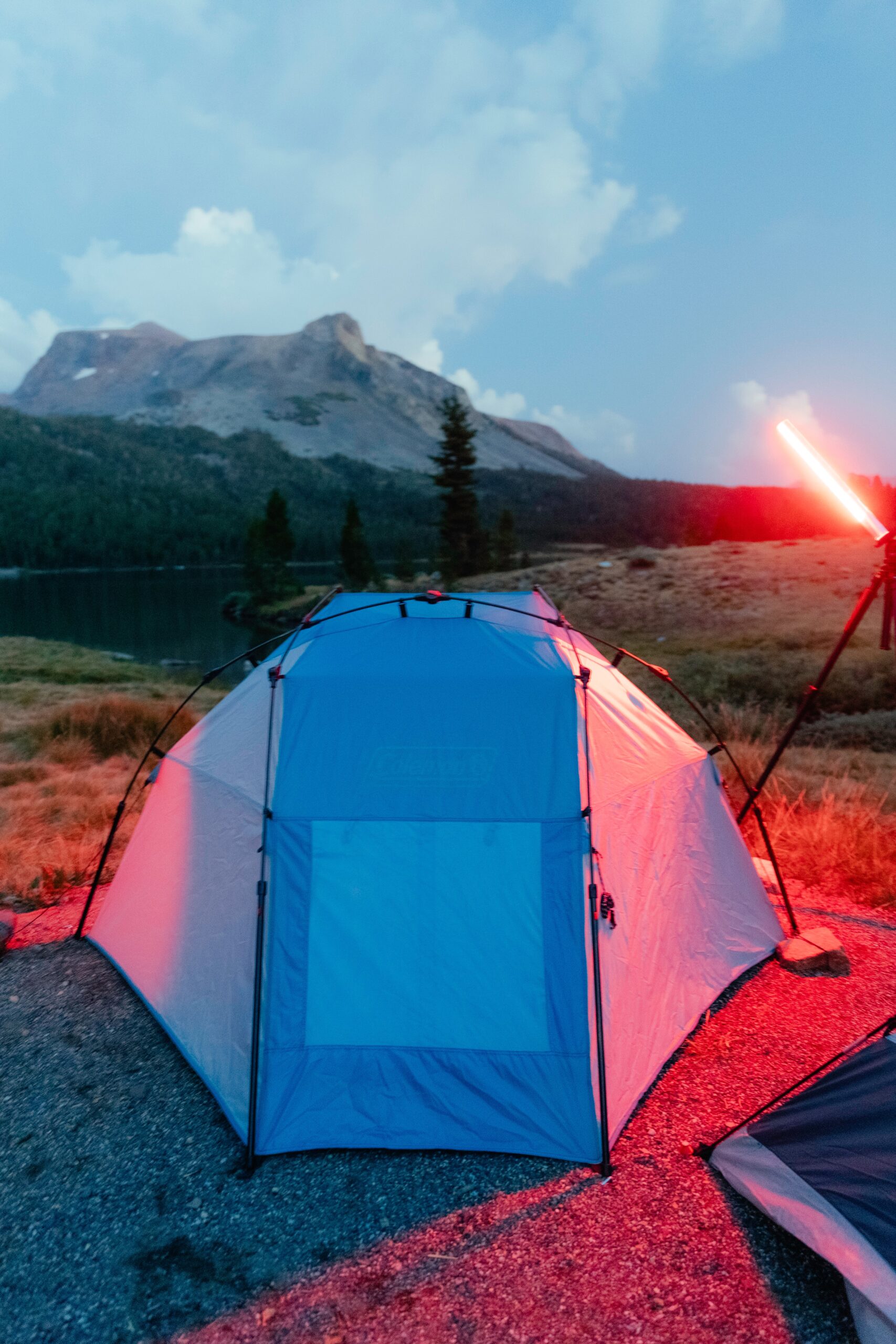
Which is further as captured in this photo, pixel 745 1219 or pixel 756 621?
pixel 756 621

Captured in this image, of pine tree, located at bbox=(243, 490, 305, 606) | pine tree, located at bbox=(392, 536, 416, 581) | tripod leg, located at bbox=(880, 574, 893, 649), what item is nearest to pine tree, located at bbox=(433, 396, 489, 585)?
pine tree, located at bbox=(392, 536, 416, 581)

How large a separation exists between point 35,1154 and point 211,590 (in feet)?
307

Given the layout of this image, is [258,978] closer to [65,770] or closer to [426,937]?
[426,937]

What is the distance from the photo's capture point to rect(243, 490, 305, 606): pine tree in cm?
6412

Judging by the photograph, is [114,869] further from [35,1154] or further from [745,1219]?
[745,1219]

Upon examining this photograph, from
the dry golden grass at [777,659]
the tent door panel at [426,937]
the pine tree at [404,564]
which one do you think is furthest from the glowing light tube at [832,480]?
the pine tree at [404,564]

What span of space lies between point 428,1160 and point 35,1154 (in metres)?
1.91

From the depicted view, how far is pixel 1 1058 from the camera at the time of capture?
4.49 m

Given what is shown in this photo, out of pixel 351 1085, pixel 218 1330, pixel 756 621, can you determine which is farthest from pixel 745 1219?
pixel 756 621

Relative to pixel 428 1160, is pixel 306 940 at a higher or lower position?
Result: higher

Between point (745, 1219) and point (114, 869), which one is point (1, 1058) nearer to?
point (114, 869)

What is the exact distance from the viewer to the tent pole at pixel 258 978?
3.64 m

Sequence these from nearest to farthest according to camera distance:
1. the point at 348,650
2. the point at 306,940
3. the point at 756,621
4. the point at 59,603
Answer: the point at 306,940 → the point at 348,650 → the point at 756,621 → the point at 59,603

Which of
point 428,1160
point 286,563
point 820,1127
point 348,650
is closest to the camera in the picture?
point 820,1127
